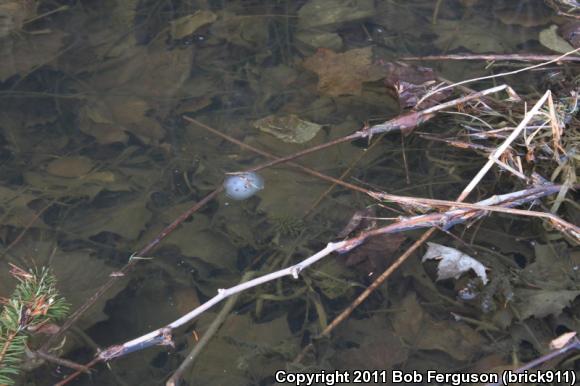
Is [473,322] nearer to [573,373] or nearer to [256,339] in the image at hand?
[573,373]

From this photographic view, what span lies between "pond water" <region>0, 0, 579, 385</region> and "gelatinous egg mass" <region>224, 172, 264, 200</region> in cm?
2

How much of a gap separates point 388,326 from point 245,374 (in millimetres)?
416

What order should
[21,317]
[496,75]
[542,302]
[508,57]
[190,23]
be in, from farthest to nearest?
[190,23] → [508,57] → [496,75] → [542,302] → [21,317]

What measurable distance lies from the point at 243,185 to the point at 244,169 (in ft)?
0.24

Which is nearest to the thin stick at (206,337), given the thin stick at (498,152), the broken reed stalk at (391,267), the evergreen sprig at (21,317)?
the broken reed stalk at (391,267)

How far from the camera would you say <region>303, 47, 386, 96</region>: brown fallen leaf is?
2.37m

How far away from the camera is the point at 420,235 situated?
189 centimetres

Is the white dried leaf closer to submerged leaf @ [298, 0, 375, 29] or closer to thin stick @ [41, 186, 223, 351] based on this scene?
thin stick @ [41, 186, 223, 351]

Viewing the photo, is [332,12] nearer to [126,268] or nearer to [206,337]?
[126,268]

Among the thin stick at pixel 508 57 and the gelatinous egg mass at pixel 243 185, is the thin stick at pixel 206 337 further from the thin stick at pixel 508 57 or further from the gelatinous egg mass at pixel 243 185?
the thin stick at pixel 508 57

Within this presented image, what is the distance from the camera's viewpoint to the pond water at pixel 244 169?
68.7 inches

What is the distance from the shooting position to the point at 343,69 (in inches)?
95.3

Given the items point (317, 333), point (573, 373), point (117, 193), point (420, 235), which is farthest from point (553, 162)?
point (117, 193)

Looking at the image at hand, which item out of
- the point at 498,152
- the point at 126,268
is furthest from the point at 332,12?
the point at 126,268
